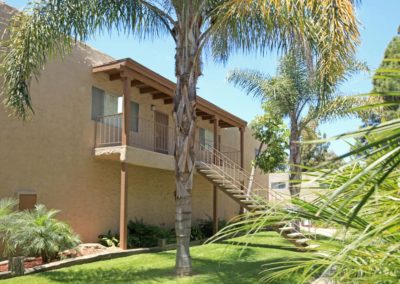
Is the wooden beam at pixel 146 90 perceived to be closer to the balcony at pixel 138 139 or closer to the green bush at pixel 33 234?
the balcony at pixel 138 139

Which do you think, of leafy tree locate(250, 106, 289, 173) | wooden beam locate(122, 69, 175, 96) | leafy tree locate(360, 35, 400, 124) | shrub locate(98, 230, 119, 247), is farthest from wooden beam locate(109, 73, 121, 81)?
leafy tree locate(360, 35, 400, 124)

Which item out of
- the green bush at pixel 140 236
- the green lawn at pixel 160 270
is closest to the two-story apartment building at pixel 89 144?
the green bush at pixel 140 236

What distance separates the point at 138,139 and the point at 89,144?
264cm

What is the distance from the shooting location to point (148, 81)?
15.4m

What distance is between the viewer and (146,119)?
57.1 ft

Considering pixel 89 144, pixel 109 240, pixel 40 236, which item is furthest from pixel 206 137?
pixel 40 236

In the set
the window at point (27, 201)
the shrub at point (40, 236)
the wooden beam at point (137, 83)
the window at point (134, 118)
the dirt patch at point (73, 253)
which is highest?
the wooden beam at point (137, 83)

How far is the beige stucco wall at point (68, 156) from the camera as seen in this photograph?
39.9 feet

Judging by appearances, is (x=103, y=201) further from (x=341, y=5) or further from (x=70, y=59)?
(x=341, y=5)

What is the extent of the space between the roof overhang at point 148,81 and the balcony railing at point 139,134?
1240 mm

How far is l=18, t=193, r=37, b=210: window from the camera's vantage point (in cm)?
1205

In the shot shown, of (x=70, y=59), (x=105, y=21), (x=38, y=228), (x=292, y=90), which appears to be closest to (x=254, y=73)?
(x=292, y=90)

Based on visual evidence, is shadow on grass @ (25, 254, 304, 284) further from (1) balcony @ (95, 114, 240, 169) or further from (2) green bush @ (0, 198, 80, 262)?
(1) balcony @ (95, 114, 240, 169)

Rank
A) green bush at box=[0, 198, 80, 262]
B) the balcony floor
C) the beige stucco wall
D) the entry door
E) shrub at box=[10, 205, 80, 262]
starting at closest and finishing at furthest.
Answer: green bush at box=[0, 198, 80, 262], shrub at box=[10, 205, 80, 262], the beige stucco wall, the balcony floor, the entry door
